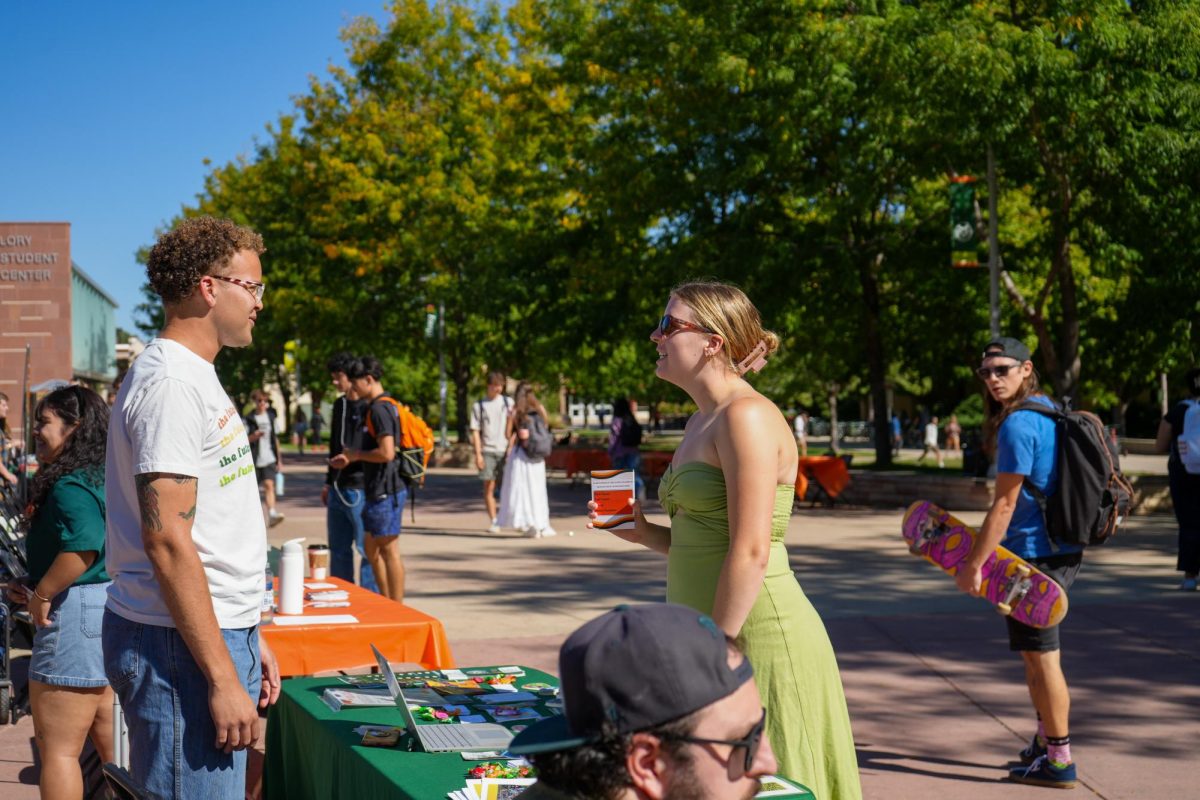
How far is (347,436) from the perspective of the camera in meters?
9.27

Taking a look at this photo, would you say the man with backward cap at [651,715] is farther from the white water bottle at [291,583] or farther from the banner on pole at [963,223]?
the banner on pole at [963,223]

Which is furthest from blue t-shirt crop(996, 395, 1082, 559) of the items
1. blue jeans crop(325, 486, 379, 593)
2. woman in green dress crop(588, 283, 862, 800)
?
blue jeans crop(325, 486, 379, 593)

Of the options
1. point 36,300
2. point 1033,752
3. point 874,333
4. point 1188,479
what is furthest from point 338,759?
point 36,300

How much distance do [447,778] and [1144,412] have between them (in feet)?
192

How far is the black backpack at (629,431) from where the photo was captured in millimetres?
18578

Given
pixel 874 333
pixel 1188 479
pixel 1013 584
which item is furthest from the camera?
pixel 874 333

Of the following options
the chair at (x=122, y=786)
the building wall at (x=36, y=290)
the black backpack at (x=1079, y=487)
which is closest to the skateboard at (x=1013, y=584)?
the black backpack at (x=1079, y=487)

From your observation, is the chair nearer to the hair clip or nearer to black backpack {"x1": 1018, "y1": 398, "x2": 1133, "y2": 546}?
the hair clip

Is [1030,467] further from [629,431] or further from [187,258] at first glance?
[629,431]

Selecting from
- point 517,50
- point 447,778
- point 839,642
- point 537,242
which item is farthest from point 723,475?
point 517,50

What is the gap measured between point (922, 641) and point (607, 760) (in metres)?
7.50

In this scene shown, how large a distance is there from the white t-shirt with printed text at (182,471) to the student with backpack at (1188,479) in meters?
9.93

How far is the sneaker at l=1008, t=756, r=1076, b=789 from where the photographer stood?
5.54 m

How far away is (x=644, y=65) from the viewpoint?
850 inches
